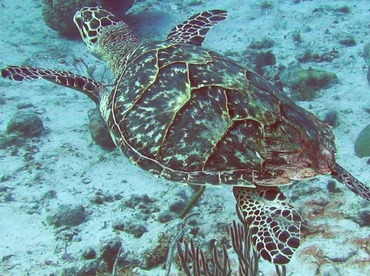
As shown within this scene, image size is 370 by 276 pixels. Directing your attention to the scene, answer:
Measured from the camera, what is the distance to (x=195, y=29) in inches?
183

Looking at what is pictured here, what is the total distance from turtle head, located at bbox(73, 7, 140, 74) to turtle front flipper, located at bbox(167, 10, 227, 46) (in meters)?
0.53

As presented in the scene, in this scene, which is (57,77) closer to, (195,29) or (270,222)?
(195,29)

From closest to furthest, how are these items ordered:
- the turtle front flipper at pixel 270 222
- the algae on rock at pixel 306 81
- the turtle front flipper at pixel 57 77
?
the turtle front flipper at pixel 270 222, the turtle front flipper at pixel 57 77, the algae on rock at pixel 306 81

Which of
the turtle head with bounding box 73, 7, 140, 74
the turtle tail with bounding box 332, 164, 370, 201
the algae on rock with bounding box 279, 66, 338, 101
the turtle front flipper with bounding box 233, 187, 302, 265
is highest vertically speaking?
the turtle head with bounding box 73, 7, 140, 74

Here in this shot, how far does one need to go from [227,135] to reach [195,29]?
2.51 meters

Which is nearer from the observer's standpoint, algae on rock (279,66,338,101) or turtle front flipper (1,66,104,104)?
turtle front flipper (1,66,104,104)

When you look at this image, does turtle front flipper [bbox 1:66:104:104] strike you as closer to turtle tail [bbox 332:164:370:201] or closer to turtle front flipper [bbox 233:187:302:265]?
turtle front flipper [bbox 233:187:302:265]

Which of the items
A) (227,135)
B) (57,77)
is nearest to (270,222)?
(227,135)

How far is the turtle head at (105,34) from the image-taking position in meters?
4.27

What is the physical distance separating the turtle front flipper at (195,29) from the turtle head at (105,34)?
0.53 meters

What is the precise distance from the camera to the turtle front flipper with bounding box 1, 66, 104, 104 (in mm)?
3805

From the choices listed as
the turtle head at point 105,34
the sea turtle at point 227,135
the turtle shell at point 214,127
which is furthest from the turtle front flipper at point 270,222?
the turtle head at point 105,34

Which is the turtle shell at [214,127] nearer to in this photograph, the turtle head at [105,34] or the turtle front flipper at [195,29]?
the turtle head at [105,34]

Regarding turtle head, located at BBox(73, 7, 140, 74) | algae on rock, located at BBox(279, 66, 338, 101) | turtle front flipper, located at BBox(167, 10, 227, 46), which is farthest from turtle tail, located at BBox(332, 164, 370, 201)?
algae on rock, located at BBox(279, 66, 338, 101)
